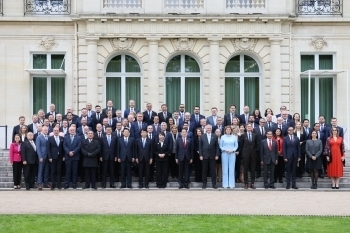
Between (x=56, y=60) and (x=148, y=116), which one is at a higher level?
(x=56, y=60)

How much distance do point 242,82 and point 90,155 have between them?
9.02m

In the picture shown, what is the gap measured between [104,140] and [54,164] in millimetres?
1598

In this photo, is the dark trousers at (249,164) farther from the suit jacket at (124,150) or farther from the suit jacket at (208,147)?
the suit jacket at (124,150)

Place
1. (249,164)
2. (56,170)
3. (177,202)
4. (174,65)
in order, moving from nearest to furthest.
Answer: (177,202), (56,170), (249,164), (174,65)

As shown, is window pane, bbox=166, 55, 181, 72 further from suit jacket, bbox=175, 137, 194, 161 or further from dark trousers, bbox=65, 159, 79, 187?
dark trousers, bbox=65, 159, 79, 187

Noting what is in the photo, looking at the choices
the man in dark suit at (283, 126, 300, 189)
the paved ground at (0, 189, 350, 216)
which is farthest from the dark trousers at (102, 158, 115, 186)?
the man in dark suit at (283, 126, 300, 189)

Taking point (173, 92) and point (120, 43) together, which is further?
point (173, 92)

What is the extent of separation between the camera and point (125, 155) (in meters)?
24.9

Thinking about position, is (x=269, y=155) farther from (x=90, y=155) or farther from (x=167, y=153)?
(x=90, y=155)

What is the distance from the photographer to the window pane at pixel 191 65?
3169 cm

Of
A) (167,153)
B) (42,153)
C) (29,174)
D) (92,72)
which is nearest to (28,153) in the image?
(42,153)

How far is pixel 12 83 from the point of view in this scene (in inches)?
1230

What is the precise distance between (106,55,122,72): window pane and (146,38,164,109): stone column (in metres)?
1.22

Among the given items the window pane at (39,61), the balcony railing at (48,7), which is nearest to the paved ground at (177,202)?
the window pane at (39,61)
